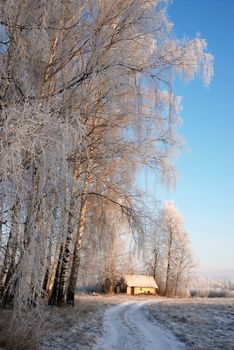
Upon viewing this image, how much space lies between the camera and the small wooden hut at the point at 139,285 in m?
42.8

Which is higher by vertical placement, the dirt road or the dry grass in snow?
the dry grass in snow

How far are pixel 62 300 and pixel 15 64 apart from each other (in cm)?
973

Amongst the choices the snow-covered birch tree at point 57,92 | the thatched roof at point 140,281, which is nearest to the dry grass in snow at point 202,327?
the snow-covered birch tree at point 57,92

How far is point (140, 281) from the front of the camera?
43188mm

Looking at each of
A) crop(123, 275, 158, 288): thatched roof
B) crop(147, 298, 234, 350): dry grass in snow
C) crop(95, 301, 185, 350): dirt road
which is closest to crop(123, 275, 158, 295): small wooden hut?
crop(123, 275, 158, 288): thatched roof

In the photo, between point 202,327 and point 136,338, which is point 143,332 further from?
point 202,327

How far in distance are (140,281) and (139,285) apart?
607 millimetres

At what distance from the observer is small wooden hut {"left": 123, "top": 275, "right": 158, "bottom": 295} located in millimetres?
42797

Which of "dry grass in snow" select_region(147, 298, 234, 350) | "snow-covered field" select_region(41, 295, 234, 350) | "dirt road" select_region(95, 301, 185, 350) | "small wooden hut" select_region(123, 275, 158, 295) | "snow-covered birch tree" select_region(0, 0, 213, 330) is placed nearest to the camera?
"snow-covered birch tree" select_region(0, 0, 213, 330)

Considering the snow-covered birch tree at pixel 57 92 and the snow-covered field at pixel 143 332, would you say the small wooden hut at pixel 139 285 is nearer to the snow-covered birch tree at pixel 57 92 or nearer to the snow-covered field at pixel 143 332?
the snow-covered field at pixel 143 332

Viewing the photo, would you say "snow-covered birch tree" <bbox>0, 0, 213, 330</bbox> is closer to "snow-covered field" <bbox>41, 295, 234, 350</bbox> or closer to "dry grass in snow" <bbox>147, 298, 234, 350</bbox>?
"snow-covered field" <bbox>41, 295, 234, 350</bbox>

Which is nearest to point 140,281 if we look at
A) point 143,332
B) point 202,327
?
point 202,327

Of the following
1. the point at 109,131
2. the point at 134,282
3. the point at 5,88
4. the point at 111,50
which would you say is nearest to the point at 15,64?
the point at 5,88

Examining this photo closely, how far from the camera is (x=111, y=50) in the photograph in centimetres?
736
